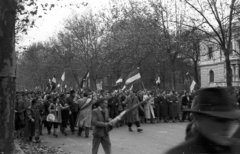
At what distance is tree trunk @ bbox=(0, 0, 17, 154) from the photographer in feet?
21.7

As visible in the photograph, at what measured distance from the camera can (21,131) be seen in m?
14.2

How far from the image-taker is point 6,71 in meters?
6.68

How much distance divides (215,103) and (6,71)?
16.1 ft

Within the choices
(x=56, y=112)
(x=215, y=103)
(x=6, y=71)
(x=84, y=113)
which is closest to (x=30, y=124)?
(x=56, y=112)

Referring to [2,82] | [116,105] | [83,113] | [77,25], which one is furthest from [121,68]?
[2,82]

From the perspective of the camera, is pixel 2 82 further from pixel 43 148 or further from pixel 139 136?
pixel 139 136

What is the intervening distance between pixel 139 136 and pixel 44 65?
43.2 m

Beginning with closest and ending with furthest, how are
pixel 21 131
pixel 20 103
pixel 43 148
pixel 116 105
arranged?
pixel 43 148
pixel 20 103
pixel 21 131
pixel 116 105

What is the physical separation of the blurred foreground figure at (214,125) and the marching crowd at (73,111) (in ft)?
20.1

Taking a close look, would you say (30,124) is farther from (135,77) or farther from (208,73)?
(208,73)

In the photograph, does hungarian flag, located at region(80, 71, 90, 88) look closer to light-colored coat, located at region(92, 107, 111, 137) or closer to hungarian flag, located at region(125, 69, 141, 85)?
hungarian flag, located at region(125, 69, 141, 85)

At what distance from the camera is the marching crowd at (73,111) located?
1285cm

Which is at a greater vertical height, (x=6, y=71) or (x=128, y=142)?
(x=6, y=71)

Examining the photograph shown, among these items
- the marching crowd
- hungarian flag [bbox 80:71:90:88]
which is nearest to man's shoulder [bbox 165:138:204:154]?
the marching crowd
